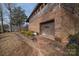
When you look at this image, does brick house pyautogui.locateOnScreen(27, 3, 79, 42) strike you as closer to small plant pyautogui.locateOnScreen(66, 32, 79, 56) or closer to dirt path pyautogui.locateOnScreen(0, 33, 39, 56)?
small plant pyautogui.locateOnScreen(66, 32, 79, 56)

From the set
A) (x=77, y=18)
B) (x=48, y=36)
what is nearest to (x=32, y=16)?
(x=48, y=36)

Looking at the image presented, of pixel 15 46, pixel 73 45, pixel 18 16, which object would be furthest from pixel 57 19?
pixel 15 46

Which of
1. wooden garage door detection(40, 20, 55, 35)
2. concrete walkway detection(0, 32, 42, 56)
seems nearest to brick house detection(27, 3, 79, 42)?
wooden garage door detection(40, 20, 55, 35)

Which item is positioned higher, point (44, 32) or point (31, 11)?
point (31, 11)

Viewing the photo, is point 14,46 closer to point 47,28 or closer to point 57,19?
point 47,28

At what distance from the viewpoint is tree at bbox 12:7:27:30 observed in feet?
5.89

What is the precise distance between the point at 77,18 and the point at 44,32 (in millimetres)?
457

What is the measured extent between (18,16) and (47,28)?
1.34 feet

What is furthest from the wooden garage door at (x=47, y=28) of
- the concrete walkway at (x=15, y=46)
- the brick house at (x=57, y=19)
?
the concrete walkway at (x=15, y=46)

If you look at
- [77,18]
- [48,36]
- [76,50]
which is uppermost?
[77,18]

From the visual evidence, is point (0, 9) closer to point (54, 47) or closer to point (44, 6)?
point (44, 6)

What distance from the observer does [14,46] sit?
5.90 ft

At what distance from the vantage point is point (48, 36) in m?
1.79

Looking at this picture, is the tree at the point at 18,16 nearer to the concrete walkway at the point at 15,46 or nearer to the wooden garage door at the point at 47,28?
the concrete walkway at the point at 15,46
